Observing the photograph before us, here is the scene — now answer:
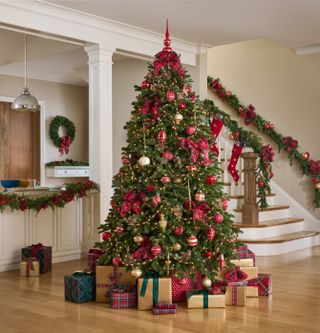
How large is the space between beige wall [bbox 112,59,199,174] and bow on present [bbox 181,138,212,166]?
3.74 m

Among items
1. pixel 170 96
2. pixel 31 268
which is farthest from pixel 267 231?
pixel 170 96

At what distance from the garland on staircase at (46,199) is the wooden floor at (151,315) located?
914mm

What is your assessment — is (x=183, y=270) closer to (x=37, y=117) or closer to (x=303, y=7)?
(x=303, y=7)

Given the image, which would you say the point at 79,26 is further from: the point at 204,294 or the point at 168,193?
the point at 204,294

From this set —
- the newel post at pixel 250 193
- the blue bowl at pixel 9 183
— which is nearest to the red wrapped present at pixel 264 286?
the newel post at pixel 250 193

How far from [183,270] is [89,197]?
2682 millimetres

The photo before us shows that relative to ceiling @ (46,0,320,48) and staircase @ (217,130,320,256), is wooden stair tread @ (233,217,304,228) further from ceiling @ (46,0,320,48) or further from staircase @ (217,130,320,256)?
ceiling @ (46,0,320,48)

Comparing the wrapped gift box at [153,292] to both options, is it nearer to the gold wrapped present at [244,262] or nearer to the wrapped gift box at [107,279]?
the wrapped gift box at [107,279]

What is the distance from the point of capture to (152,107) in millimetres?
4758

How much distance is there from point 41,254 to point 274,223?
3168 millimetres

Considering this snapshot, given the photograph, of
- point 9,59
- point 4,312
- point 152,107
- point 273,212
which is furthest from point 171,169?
point 9,59

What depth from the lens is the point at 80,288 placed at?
15.1ft

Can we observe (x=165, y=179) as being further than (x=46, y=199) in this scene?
No

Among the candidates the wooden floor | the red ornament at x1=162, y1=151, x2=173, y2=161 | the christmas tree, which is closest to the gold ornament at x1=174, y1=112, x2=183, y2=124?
the christmas tree
